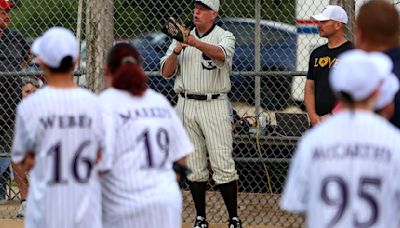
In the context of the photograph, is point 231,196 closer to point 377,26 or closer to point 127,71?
point 127,71

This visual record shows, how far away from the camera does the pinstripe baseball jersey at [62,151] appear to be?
227 inches

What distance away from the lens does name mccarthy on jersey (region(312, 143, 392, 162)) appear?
186 inches

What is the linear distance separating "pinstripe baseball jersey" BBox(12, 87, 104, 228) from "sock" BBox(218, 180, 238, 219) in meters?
3.20

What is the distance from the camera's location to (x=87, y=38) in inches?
360

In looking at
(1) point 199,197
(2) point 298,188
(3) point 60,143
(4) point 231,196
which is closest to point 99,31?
(1) point 199,197

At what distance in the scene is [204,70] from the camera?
355 inches

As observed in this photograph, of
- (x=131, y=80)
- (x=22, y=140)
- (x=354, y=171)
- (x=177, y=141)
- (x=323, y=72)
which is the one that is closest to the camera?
(x=354, y=171)

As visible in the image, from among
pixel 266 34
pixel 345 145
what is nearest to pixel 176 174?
pixel 345 145

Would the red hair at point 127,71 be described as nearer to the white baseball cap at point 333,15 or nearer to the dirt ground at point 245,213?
the white baseball cap at point 333,15

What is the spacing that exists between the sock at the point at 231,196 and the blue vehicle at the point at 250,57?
5.23ft

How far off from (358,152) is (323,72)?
3.84 metres

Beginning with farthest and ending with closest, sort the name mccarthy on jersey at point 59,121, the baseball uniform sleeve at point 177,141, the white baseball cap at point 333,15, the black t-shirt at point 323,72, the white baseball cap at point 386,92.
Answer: the white baseball cap at point 333,15 → the black t-shirt at point 323,72 → the baseball uniform sleeve at point 177,141 → the name mccarthy on jersey at point 59,121 → the white baseball cap at point 386,92

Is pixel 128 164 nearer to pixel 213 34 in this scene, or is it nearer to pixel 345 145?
pixel 345 145

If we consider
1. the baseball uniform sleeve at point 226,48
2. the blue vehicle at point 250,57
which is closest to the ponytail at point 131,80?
the baseball uniform sleeve at point 226,48
